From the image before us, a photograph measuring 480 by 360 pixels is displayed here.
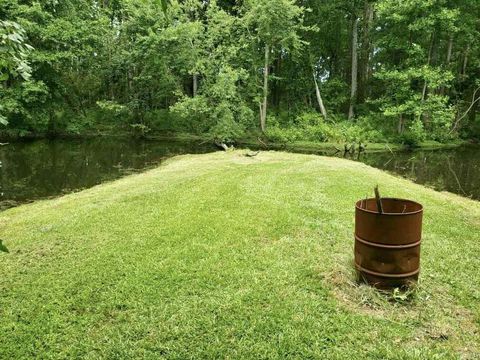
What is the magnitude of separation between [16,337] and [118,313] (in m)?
0.98

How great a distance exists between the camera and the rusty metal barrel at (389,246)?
423 centimetres

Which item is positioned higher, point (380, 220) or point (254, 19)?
point (254, 19)

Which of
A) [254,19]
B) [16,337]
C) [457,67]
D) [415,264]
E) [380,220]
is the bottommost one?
[16,337]

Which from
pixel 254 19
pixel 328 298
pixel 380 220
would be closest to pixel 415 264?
pixel 380 220

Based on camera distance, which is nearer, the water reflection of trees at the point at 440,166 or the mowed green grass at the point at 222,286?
the mowed green grass at the point at 222,286

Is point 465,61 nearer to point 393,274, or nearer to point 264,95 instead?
point 264,95

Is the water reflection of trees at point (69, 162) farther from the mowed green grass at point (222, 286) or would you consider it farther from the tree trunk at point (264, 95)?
the tree trunk at point (264, 95)

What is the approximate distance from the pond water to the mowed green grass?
392 centimetres

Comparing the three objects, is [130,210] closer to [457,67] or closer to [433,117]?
[433,117]

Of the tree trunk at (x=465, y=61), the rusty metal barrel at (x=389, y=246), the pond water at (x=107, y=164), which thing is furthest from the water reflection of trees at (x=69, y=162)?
the tree trunk at (x=465, y=61)

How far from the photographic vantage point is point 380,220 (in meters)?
4.27

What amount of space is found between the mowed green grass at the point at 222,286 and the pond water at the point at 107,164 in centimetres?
392

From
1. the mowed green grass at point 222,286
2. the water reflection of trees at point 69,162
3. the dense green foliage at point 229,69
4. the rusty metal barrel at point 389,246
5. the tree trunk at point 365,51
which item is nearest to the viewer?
the mowed green grass at point 222,286

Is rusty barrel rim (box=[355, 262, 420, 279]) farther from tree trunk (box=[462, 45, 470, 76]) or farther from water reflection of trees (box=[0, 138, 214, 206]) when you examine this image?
tree trunk (box=[462, 45, 470, 76])
